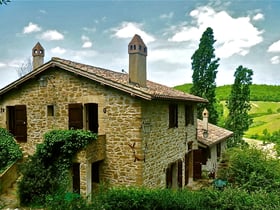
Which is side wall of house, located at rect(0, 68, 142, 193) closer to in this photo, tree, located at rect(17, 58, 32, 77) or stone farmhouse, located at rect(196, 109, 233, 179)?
stone farmhouse, located at rect(196, 109, 233, 179)

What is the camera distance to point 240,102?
29406 millimetres

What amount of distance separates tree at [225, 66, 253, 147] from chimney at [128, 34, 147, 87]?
18171mm

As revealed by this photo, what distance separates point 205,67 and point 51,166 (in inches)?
757

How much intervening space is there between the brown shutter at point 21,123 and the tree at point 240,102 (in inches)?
828

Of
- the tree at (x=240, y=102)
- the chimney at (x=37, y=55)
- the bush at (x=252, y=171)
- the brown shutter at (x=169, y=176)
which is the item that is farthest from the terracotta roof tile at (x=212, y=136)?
the chimney at (x=37, y=55)

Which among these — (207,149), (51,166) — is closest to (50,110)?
(51,166)

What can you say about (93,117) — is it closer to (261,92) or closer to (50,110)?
(50,110)

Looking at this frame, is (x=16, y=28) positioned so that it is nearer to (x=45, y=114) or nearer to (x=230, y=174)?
(x=45, y=114)

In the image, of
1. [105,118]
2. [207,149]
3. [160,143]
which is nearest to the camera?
[105,118]

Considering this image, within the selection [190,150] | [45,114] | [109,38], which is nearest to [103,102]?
[45,114]

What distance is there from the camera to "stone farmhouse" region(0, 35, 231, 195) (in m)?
12.6

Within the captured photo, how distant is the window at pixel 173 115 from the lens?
1578cm

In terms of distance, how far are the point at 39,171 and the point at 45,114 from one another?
345cm

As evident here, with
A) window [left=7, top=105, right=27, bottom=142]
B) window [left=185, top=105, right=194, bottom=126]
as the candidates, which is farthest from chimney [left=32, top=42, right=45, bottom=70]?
window [left=185, top=105, right=194, bottom=126]
